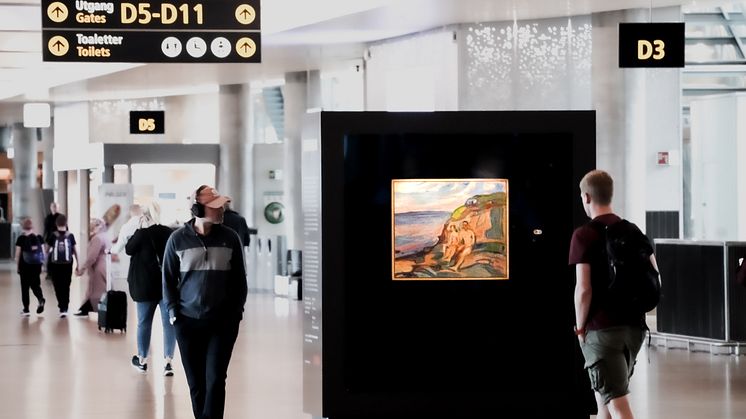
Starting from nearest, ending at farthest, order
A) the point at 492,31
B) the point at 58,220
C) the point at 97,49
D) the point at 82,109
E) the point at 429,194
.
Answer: the point at 429,194, the point at 97,49, the point at 492,31, the point at 58,220, the point at 82,109

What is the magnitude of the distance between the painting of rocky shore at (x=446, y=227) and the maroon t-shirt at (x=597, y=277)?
2.27 m

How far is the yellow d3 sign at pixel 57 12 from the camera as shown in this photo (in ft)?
40.2

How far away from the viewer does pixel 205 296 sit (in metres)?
7.83

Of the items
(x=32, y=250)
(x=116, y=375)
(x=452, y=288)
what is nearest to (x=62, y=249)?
(x=32, y=250)

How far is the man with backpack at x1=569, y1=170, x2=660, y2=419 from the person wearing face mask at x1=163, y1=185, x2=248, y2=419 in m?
2.24

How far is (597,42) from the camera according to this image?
17.0 meters

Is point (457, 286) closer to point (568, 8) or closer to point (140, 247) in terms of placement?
point (140, 247)

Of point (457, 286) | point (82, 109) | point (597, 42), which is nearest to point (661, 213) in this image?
point (597, 42)

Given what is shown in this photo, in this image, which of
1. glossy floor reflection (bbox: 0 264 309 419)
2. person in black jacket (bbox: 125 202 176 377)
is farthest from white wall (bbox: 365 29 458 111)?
person in black jacket (bbox: 125 202 176 377)

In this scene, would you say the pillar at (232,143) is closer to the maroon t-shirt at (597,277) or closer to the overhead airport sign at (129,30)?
the overhead airport sign at (129,30)

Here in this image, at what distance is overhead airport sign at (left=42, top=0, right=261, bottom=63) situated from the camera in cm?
1228

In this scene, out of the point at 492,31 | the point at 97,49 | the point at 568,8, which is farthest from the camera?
the point at 492,31

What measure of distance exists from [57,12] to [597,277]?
23.9 feet

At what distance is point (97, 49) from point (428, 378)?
5.17 metres
